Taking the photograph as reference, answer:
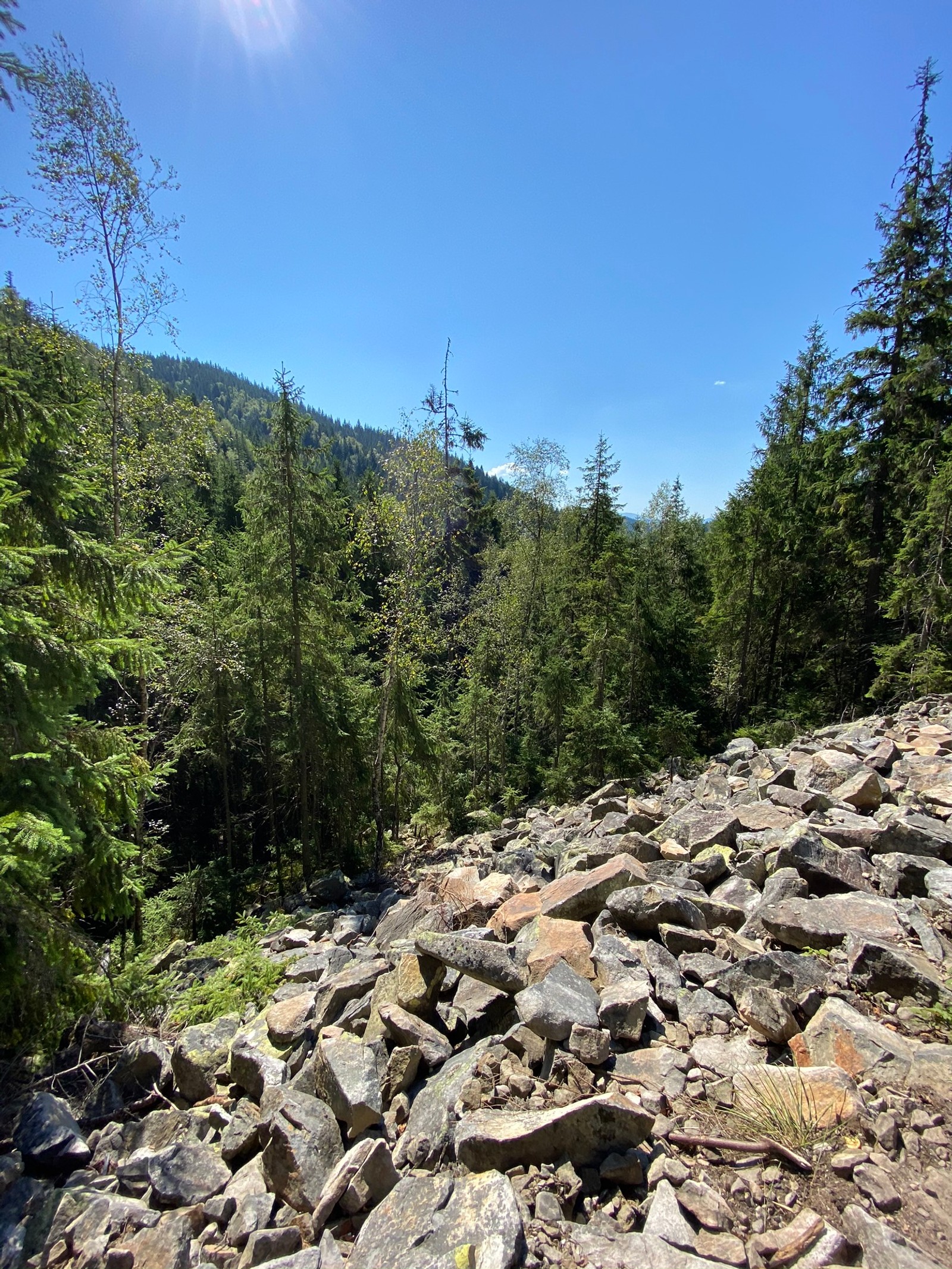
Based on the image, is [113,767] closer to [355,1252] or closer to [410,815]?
[355,1252]

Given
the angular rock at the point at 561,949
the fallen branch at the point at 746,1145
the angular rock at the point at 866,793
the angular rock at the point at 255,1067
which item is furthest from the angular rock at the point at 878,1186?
the angular rock at the point at 866,793

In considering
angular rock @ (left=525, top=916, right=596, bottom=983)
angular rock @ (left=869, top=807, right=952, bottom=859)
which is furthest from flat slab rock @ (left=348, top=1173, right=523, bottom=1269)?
angular rock @ (left=869, top=807, right=952, bottom=859)

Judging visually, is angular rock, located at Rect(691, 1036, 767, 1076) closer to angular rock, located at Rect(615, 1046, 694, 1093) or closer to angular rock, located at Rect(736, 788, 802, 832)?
angular rock, located at Rect(615, 1046, 694, 1093)

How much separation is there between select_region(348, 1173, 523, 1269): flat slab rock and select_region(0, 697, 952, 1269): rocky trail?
12mm

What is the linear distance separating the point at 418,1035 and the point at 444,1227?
1.77 m

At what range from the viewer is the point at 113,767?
5305 mm

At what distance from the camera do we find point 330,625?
50.0 feet

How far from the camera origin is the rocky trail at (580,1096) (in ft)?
8.36

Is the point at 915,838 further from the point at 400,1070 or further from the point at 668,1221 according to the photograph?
the point at 400,1070

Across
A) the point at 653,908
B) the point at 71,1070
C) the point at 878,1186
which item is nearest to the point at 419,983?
the point at 653,908

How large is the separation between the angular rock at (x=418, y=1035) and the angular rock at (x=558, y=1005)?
0.82m

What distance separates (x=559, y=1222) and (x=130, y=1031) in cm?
470

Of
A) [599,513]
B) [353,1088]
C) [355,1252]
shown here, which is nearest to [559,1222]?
[355,1252]

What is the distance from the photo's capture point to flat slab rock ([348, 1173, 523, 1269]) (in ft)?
8.02
